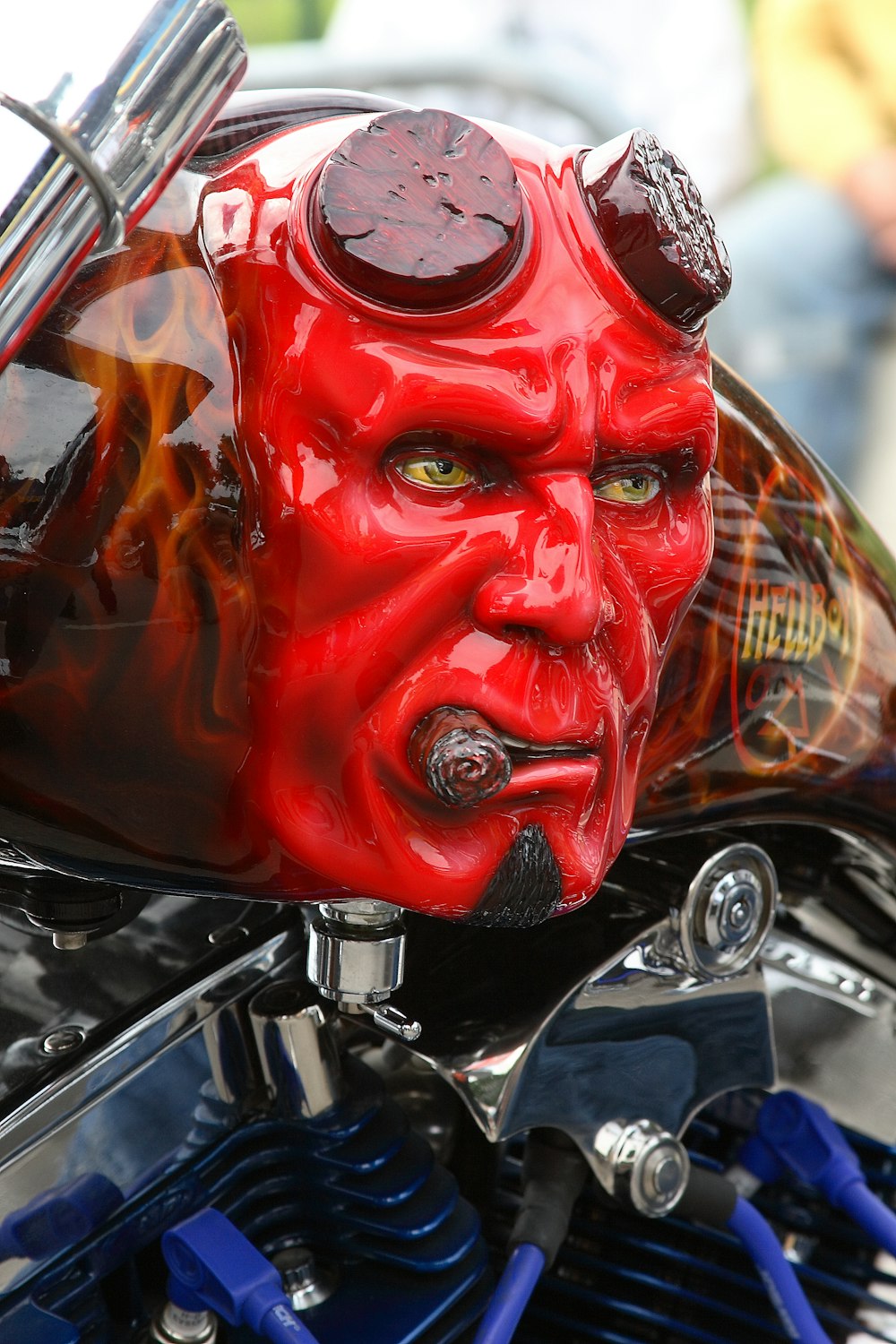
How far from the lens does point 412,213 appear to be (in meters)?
0.40

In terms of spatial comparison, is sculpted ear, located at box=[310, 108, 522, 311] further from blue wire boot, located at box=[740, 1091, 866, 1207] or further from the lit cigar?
blue wire boot, located at box=[740, 1091, 866, 1207]

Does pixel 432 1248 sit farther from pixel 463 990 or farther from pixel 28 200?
pixel 28 200

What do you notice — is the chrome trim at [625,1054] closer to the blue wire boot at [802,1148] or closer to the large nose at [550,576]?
the blue wire boot at [802,1148]

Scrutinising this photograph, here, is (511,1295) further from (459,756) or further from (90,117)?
(90,117)

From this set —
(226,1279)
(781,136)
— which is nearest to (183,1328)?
(226,1279)

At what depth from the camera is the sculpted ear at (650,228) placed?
438mm

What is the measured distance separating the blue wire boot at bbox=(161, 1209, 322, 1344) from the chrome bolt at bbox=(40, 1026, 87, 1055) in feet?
0.27

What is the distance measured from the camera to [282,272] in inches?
16.3

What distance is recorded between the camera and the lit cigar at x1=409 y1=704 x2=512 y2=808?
420 mm

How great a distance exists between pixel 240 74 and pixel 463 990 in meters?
0.38

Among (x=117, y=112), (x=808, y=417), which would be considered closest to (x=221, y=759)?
(x=117, y=112)

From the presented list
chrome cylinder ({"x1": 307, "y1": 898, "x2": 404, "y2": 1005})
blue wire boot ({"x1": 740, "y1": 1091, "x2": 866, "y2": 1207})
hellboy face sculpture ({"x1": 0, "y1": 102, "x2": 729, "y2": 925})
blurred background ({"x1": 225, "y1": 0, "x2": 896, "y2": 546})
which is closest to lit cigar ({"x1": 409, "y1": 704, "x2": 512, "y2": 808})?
hellboy face sculpture ({"x1": 0, "y1": 102, "x2": 729, "y2": 925})

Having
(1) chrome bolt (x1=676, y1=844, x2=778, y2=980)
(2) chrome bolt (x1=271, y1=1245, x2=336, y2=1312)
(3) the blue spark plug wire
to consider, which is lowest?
(2) chrome bolt (x1=271, y1=1245, x2=336, y2=1312)

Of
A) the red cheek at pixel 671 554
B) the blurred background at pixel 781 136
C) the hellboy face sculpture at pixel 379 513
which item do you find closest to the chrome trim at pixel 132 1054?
the hellboy face sculpture at pixel 379 513
